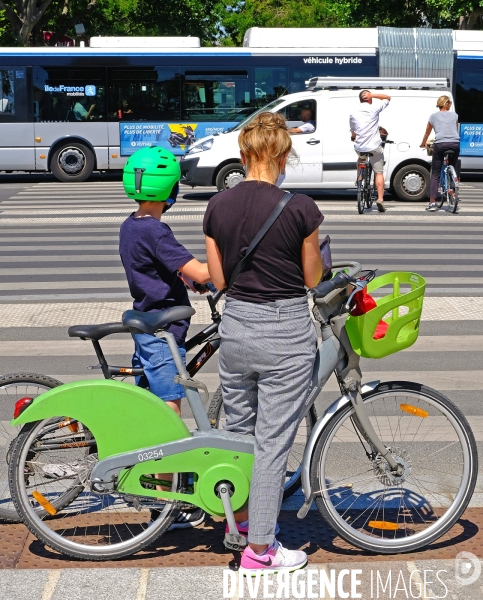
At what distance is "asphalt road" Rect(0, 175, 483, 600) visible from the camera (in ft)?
20.1

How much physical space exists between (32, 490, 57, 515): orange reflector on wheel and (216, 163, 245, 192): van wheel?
14.0 metres

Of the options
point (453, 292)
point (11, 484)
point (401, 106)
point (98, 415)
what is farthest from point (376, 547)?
point (401, 106)

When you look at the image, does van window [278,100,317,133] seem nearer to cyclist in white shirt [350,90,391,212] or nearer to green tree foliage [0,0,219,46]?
cyclist in white shirt [350,90,391,212]

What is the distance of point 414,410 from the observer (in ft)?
12.7

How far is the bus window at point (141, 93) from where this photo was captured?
23.1 m

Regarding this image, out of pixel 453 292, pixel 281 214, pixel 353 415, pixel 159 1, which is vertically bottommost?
pixel 453 292

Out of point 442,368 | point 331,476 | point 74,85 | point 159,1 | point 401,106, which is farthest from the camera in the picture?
point 159,1

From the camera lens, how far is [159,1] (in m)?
39.7

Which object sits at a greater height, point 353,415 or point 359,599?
point 353,415

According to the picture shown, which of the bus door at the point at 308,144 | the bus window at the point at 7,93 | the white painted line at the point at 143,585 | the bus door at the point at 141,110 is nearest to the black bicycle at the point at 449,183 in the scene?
the bus door at the point at 308,144

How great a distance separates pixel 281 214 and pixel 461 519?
64.6 inches

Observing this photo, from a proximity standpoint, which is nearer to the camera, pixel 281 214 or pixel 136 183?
pixel 281 214

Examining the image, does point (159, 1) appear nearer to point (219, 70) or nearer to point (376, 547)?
point (219, 70)

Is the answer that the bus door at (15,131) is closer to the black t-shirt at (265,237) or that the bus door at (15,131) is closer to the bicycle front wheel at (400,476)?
the bicycle front wheel at (400,476)
